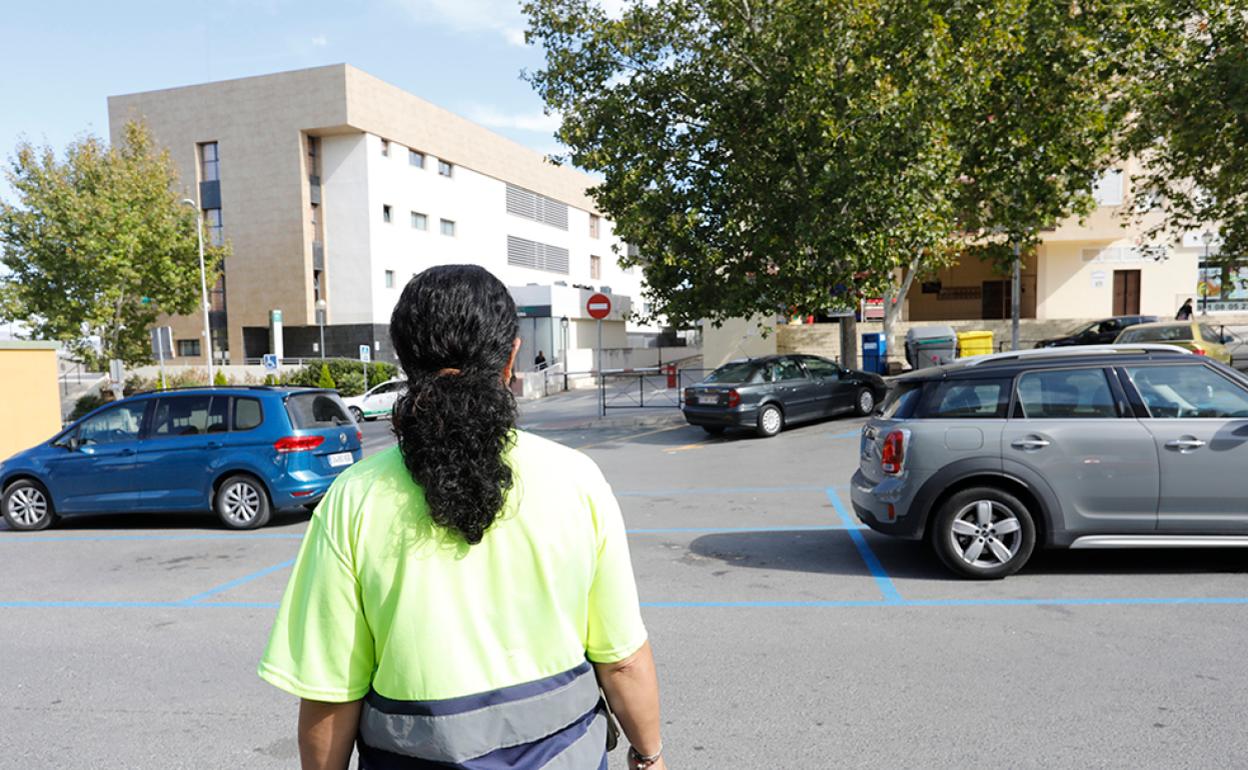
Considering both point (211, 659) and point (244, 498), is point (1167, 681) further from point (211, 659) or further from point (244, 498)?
point (244, 498)

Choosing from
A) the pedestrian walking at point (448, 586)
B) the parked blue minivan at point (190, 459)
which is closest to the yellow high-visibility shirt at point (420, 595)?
the pedestrian walking at point (448, 586)

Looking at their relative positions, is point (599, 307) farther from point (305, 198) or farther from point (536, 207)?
point (536, 207)

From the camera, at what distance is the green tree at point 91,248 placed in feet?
99.3

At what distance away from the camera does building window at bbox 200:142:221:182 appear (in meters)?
39.8

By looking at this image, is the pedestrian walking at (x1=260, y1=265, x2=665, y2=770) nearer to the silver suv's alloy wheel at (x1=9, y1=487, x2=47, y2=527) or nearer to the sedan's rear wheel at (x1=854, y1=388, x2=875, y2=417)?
the silver suv's alloy wheel at (x1=9, y1=487, x2=47, y2=527)

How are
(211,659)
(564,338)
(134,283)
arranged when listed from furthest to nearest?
(564,338) < (134,283) < (211,659)

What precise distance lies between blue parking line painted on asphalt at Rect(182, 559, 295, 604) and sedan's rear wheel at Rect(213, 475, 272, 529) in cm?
196

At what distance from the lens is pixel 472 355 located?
68.7 inches

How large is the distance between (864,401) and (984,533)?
1170 centimetres

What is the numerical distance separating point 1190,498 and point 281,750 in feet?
20.3

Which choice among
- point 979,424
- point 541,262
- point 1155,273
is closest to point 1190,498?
point 979,424

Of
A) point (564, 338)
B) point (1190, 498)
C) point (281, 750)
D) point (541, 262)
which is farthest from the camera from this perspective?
point (541, 262)

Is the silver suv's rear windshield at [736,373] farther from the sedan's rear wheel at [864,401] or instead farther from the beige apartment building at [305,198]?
the beige apartment building at [305,198]

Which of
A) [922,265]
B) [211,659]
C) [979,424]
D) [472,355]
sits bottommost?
[211,659]
